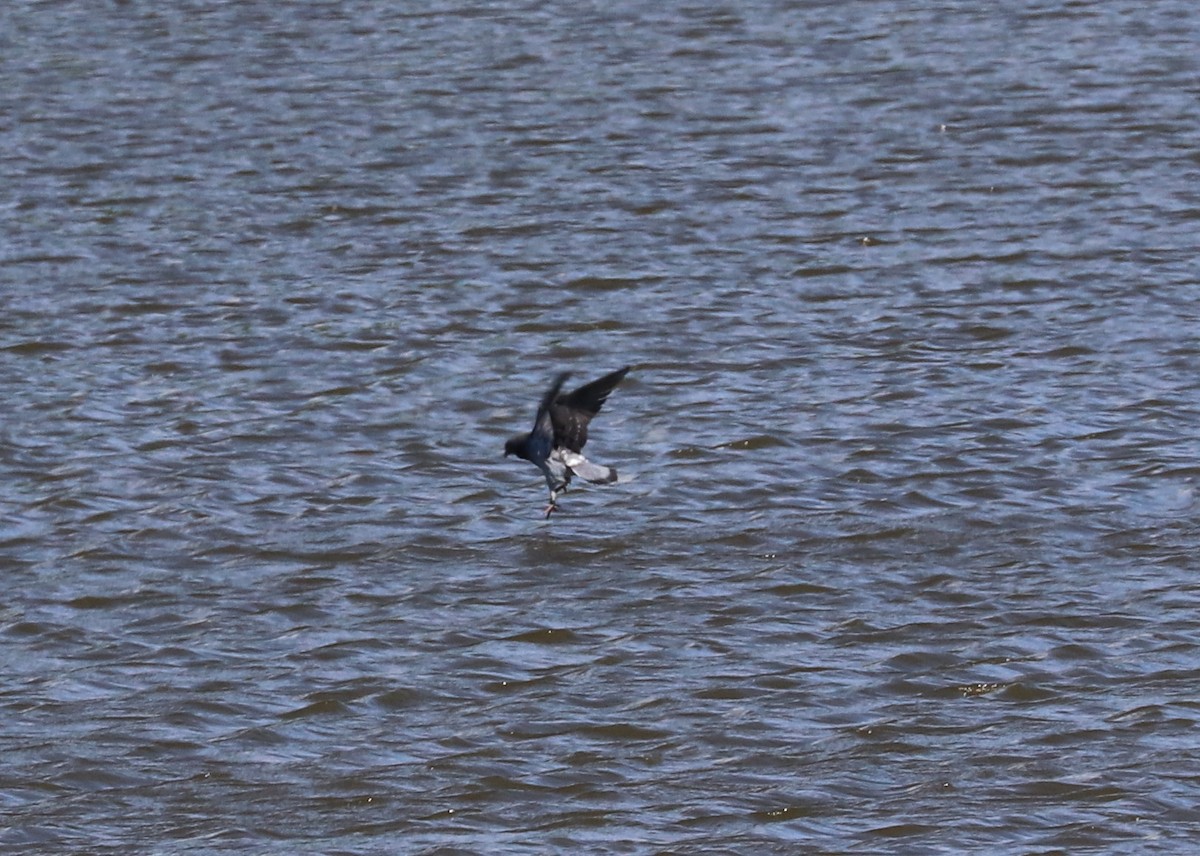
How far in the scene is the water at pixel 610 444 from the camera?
7336mm

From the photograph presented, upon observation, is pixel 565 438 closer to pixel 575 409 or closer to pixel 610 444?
pixel 575 409

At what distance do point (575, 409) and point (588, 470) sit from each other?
0.79ft

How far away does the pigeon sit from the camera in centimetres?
861

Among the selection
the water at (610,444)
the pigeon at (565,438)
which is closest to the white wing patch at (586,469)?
the pigeon at (565,438)

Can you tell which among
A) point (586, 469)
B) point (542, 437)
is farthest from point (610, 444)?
point (586, 469)

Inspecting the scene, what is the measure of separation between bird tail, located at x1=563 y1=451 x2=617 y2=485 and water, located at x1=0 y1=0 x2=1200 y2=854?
50cm

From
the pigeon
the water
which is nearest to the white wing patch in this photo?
the pigeon

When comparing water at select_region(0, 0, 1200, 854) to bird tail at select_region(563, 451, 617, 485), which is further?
bird tail at select_region(563, 451, 617, 485)

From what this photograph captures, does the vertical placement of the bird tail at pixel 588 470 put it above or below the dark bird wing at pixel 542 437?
below

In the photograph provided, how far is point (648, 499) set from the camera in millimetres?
9797

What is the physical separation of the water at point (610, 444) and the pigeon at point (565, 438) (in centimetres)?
47

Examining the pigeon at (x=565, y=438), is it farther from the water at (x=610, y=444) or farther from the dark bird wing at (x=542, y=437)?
the water at (x=610, y=444)

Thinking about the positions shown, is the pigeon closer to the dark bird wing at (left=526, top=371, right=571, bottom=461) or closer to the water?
the dark bird wing at (left=526, top=371, right=571, bottom=461)

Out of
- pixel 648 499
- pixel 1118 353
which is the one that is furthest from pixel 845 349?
pixel 648 499
